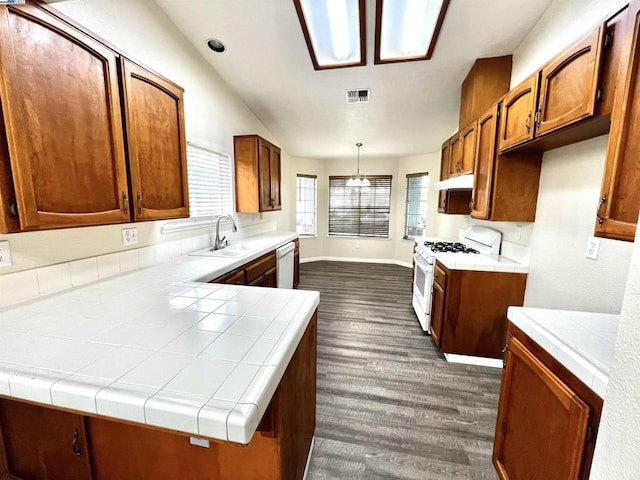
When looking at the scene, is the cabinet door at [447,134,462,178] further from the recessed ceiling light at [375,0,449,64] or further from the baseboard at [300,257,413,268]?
the baseboard at [300,257,413,268]

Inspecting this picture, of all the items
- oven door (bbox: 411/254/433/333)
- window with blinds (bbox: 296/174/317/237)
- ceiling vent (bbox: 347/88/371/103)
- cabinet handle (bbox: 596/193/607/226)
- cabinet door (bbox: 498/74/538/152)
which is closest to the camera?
cabinet handle (bbox: 596/193/607/226)

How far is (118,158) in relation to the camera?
1343 millimetres

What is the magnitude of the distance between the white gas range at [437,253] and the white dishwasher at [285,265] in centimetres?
171

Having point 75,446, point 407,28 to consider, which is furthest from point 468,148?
point 75,446

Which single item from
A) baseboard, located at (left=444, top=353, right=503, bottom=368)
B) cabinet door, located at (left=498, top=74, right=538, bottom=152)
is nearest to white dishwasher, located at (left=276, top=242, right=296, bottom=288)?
baseboard, located at (left=444, top=353, right=503, bottom=368)

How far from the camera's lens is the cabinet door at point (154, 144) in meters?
1.42

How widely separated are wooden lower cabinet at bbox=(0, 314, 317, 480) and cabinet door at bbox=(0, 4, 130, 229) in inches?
30.7

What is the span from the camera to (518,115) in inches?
70.9

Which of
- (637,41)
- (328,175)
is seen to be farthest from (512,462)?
(328,175)

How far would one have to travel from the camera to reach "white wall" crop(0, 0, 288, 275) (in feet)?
4.71

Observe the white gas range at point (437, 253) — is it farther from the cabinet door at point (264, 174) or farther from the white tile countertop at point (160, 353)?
the cabinet door at point (264, 174)

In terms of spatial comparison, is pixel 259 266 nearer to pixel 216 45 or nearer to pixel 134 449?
pixel 134 449

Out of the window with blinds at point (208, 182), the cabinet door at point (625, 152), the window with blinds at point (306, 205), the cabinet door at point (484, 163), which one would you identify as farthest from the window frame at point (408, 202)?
the cabinet door at point (625, 152)

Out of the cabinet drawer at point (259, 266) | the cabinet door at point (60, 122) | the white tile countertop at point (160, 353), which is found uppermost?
the cabinet door at point (60, 122)
